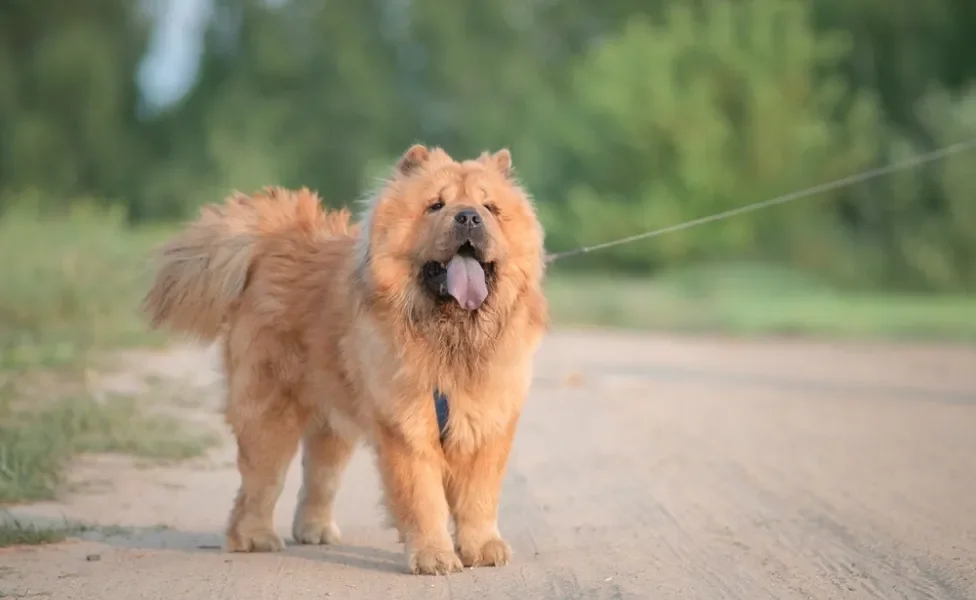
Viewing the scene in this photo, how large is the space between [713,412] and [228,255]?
238 inches

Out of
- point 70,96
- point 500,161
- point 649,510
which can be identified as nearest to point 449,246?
point 500,161

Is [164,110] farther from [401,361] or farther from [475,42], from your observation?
[401,361]

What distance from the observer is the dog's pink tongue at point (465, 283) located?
6559 mm

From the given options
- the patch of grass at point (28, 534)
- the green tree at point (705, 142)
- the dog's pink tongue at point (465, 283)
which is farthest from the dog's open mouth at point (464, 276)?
the green tree at point (705, 142)

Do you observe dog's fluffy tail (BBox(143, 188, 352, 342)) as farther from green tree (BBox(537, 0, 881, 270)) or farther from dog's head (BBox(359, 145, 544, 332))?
green tree (BBox(537, 0, 881, 270))

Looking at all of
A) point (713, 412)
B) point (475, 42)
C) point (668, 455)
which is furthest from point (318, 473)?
point (475, 42)

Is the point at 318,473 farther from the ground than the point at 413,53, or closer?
closer

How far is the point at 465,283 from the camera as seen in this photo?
6570 millimetres

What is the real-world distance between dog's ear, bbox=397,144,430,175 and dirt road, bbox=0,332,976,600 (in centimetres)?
188

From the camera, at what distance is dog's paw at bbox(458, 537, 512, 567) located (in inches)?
263

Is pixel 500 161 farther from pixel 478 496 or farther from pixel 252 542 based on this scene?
pixel 252 542

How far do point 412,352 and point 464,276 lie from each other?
420mm

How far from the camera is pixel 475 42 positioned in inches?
2212

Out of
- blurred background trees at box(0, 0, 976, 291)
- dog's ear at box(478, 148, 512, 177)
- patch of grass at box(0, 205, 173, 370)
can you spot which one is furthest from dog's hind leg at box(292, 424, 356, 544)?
blurred background trees at box(0, 0, 976, 291)
